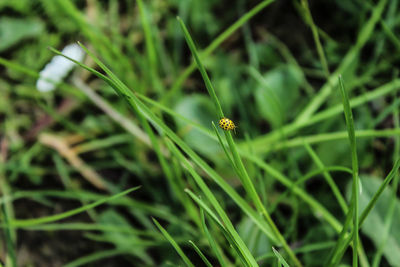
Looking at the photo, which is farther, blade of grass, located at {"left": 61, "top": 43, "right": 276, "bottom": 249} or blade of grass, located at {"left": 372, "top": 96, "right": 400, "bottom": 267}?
blade of grass, located at {"left": 372, "top": 96, "right": 400, "bottom": 267}

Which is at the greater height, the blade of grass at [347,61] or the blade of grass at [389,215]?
the blade of grass at [347,61]

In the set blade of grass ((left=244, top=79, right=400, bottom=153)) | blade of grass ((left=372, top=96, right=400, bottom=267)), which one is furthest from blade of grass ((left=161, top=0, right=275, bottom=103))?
blade of grass ((left=372, top=96, right=400, bottom=267))

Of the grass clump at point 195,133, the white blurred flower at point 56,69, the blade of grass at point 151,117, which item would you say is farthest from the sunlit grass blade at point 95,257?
the white blurred flower at point 56,69

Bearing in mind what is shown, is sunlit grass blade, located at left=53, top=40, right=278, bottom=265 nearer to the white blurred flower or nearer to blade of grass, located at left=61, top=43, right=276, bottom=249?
blade of grass, located at left=61, top=43, right=276, bottom=249

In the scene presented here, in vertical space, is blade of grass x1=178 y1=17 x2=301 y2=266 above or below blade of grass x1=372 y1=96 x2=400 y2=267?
above

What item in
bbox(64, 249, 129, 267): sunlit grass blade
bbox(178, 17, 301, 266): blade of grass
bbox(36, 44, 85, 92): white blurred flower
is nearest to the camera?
bbox(178, 17, 301, 266): blade of grass

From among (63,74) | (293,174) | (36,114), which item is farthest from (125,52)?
(293,174)

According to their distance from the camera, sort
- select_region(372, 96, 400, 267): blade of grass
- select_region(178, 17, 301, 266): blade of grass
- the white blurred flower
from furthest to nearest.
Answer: the white blurred flower → select_region(372, 96, 400, 267): blade of grass → select_region(178, 17, 301, 266): blade of grass

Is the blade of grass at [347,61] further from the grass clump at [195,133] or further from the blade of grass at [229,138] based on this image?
the blade of grass at [229,138]

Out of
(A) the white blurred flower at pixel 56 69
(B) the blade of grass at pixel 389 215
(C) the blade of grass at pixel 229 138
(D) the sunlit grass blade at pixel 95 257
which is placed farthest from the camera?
(A) the white blurred flower at pixel 56 69

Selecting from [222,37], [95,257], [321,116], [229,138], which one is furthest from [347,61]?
[95,257]

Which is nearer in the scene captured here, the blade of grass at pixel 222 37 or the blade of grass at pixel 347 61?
the blade of grass at pixel 222 37
